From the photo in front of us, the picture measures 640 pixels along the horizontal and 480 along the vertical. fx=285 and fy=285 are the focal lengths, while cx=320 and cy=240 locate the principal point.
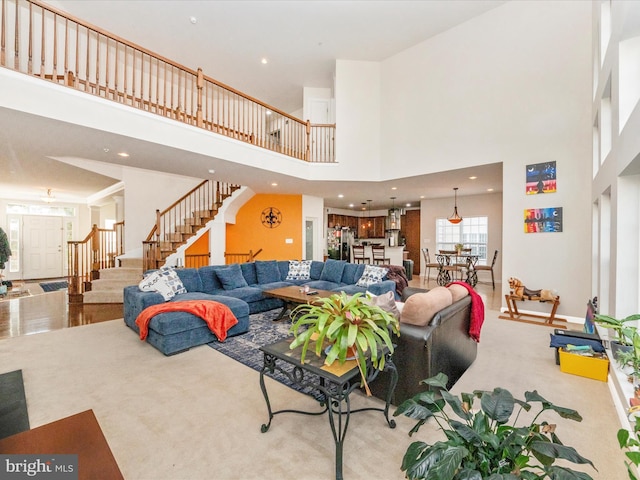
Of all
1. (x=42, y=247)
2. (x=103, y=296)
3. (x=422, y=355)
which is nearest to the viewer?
(x=422, y=355)

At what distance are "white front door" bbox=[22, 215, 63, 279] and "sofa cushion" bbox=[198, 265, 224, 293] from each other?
7997mm

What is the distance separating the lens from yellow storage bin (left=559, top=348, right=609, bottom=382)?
2789mm

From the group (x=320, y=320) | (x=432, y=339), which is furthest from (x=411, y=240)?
(x=320, y=320)

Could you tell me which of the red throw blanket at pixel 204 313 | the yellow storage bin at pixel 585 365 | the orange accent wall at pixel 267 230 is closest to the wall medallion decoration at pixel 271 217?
the orange accent wall at pixel 267 230

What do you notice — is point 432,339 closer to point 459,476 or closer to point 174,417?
point 459,476

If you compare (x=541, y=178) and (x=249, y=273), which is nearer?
(x=541, y=178)

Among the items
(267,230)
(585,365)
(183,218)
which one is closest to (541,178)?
(585,365)

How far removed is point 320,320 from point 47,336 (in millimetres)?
4433

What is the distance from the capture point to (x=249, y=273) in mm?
5797

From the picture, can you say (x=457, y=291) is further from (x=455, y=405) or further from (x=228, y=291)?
(x=228, y=291)

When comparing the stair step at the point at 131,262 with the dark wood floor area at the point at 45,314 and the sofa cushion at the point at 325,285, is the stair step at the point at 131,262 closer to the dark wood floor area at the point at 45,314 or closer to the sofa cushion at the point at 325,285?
the dark wood floor area at the point at 45,314

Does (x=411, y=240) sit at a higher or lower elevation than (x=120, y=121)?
lower

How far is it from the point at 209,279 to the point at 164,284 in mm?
963

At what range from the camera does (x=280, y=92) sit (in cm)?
849
